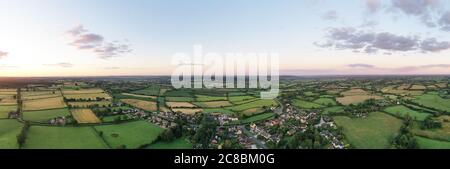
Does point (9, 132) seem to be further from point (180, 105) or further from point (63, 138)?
point (180, 105)

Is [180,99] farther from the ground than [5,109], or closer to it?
closer to it

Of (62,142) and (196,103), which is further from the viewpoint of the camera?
(196,103)

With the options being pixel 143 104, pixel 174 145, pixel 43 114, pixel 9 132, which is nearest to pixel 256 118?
pixel 174 145

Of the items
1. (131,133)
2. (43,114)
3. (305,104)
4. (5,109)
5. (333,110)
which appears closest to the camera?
(131,133)

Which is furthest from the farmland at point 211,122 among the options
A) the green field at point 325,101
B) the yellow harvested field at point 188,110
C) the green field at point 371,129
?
the green field at point 325,101

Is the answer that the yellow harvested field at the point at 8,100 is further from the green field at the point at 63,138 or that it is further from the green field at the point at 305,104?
the green field at the point at 305,104
